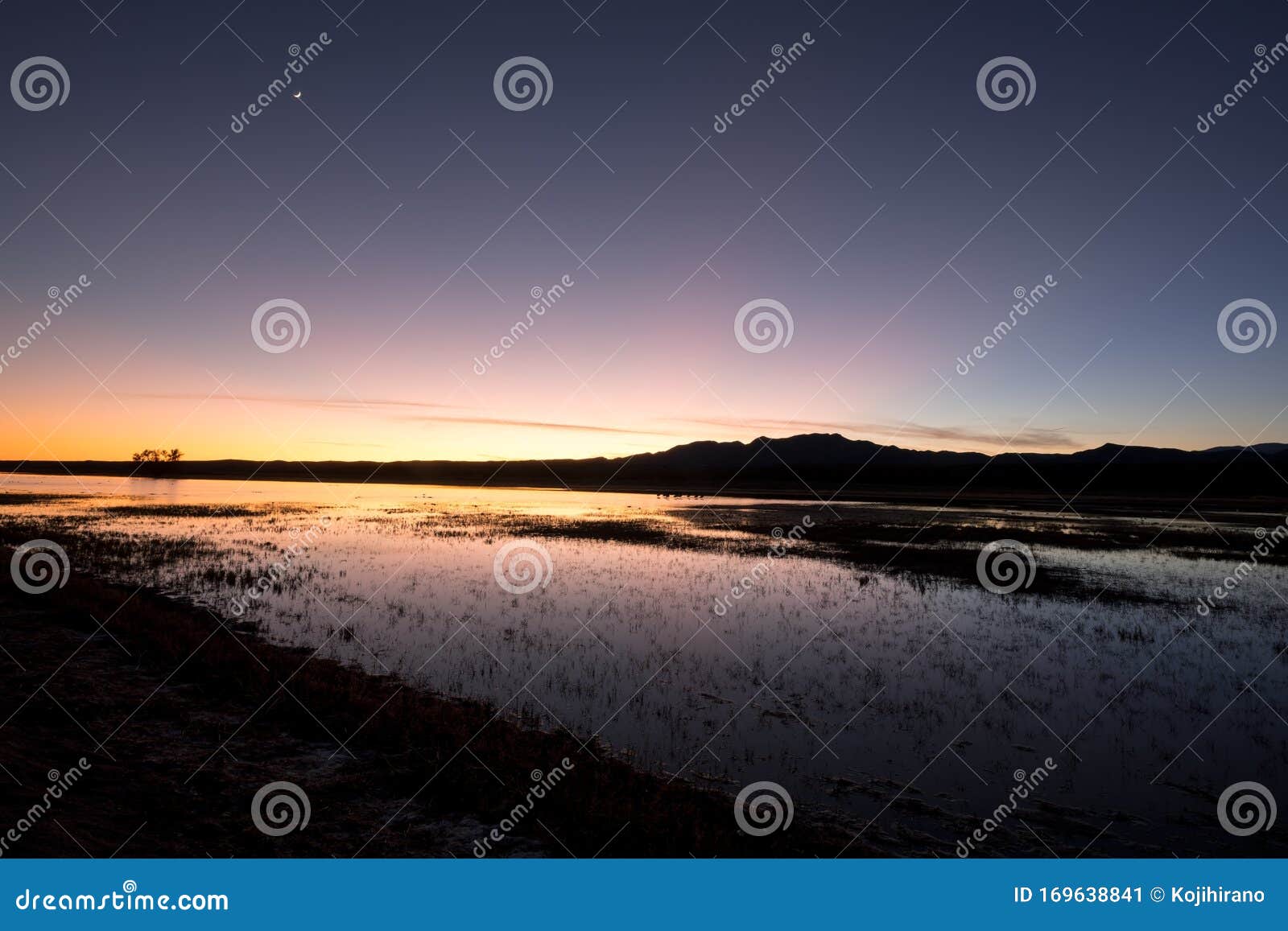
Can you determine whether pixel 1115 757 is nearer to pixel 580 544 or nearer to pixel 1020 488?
pixel 580 544

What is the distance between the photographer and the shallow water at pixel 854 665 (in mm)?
9141

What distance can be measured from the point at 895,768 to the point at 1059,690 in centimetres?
552

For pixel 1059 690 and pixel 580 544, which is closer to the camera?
pixel 1059 690

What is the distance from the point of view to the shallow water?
9.14 metres

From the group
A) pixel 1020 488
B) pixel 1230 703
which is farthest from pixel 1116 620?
pixel 1020 488

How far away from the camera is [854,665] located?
1446cm

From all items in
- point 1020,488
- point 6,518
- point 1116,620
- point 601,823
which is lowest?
point 601,823

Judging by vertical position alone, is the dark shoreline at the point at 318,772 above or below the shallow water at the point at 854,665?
below

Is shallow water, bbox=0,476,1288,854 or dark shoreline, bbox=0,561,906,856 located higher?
shallow water, bbox=0,476,1288,854

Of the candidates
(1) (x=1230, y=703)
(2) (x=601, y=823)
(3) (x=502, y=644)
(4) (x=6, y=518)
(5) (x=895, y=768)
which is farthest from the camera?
(4) (x=6, y=518)

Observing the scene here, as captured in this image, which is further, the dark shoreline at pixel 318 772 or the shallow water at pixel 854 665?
the shallow water at pixel 854 665

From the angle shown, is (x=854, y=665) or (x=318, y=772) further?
(x=854, y=665)

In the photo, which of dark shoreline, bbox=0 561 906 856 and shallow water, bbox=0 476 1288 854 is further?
shallow water, bbox=0 476 1288 854

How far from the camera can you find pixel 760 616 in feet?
61.4
